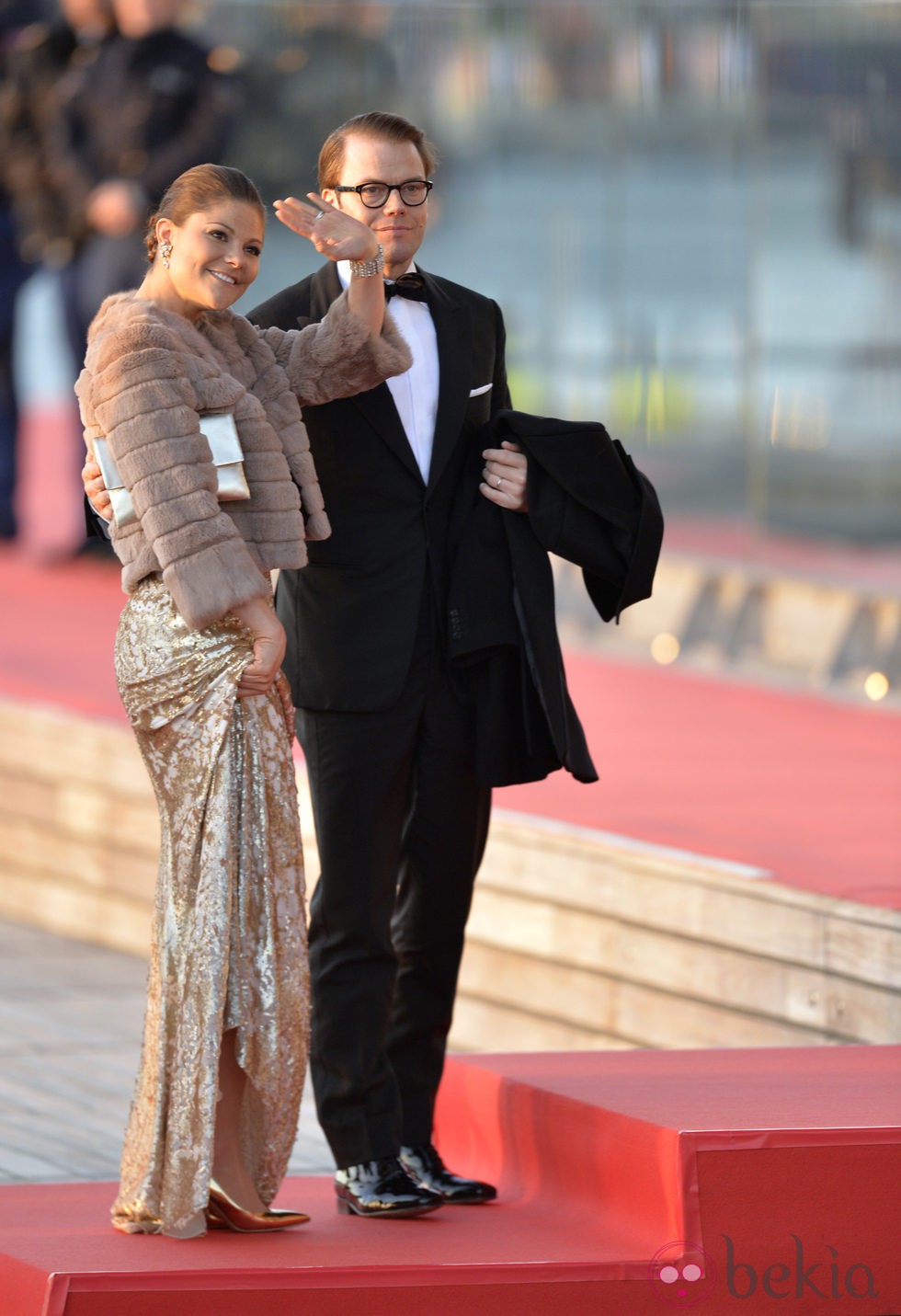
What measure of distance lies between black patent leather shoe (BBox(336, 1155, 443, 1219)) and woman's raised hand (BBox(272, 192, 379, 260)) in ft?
4.22

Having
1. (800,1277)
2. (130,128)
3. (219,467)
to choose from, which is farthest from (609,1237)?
(130,128)

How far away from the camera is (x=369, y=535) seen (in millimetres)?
3393

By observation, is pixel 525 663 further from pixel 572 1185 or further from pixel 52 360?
pixel 52 360

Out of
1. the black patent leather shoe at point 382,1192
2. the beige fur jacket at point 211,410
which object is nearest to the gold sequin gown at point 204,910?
the beige fur jacket at point 211,410

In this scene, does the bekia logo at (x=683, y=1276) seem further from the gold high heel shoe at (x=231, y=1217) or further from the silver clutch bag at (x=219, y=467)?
the silver clutch bag at (x=219, y=467)

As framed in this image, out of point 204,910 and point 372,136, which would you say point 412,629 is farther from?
point 372,136


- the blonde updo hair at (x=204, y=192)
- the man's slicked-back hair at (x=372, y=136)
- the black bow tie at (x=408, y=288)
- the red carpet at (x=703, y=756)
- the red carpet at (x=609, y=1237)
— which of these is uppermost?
the man's slicked-back hair at (x=372, y=136)

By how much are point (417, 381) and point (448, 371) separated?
5 cm

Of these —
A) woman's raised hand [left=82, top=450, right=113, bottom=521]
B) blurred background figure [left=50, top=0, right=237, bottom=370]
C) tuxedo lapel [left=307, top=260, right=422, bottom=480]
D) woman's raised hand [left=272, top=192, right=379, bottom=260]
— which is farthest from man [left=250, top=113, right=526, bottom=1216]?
blurred background figure [left=50, top=0, right=237, bottom=370]

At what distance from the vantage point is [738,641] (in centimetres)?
833

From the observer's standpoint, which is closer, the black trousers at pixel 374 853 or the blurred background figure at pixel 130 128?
the black trousers at pixel 374 853

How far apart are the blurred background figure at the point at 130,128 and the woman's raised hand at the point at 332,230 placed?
17.1 ft

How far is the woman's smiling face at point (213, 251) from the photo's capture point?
10.2 feet

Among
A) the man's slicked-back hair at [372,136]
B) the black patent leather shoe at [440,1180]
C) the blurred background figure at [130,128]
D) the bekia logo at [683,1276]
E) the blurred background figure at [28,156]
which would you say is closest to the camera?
the bekia logo at [683,1276]
